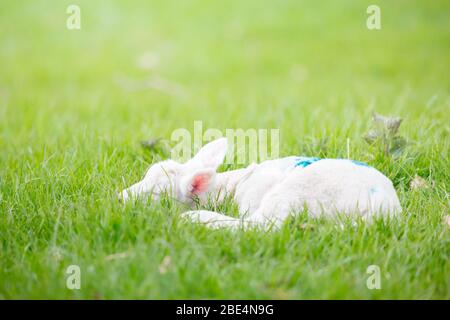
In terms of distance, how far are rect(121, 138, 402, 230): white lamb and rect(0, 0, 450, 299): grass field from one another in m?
0.10

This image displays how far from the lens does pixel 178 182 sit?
3699mm

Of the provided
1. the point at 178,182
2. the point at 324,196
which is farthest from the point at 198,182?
the point at 324,196

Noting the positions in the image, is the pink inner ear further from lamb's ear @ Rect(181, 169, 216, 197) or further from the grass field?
the grass field

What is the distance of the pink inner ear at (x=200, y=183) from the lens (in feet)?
11.7

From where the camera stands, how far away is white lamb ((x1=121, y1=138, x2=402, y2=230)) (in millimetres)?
3213

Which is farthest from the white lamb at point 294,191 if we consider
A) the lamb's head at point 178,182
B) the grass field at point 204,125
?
Result: the grass field at point 204,125

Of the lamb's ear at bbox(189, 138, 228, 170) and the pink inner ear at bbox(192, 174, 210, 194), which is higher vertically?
the lamb's ear at bbox(189, 138, 228, 170)

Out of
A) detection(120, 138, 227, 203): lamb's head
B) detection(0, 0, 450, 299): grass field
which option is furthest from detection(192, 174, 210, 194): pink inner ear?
detection(0, 0, 450, 299): grass field

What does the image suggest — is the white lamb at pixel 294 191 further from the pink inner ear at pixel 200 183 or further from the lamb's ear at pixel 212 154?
the lamb's ear at pixel 212 154

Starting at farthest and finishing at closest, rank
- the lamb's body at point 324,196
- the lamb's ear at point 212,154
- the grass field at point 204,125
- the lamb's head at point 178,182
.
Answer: the lamb's ear at point 212,154 < the lamb's head at point 178,182 < the lamb's body at point 324,196 < the grass field at point 204,125

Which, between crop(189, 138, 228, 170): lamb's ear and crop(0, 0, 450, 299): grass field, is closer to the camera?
crop(0, 0, 450, 299): grass field

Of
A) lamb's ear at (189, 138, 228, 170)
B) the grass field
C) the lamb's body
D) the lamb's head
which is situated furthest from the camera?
lamb's ear at (189, 138, 228, 170)

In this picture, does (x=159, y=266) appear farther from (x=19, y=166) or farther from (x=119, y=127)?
(x=119, y=127)

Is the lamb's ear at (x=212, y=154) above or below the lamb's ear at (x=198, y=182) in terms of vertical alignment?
above
